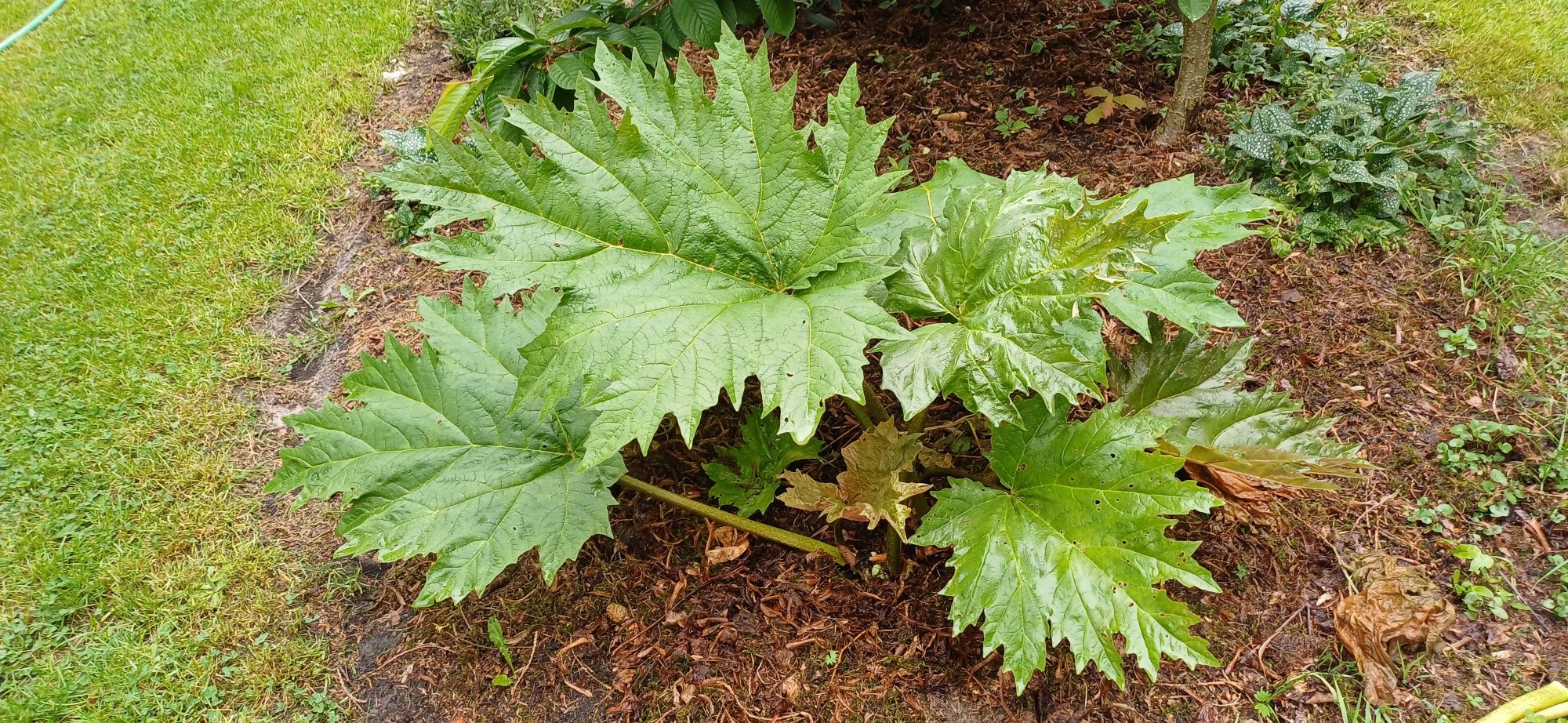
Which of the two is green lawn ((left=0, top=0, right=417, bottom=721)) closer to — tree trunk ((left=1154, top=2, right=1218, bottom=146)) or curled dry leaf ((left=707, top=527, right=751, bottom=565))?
curled dry leaf ((left=707, top=527, right=751, bottom=565))

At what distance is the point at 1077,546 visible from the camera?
183cm

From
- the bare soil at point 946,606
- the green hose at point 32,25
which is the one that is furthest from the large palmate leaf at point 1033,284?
the green hose at point 32,25

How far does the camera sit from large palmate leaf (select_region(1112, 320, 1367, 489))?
78.9 inches

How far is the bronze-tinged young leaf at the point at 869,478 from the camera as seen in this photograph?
2025 mm

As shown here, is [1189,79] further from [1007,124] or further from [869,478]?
[869,478]

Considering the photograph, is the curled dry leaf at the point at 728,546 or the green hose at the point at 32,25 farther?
the green hose at the point at 32,25

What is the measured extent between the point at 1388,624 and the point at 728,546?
1.65 meters

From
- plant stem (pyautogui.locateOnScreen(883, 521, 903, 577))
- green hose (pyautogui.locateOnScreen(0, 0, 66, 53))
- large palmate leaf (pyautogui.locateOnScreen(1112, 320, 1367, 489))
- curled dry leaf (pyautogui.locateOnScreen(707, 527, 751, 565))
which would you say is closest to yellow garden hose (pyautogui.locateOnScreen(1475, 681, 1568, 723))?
large palmate leaf (pyautogui.locateOnScreen(1112, 320, 1367, 489))

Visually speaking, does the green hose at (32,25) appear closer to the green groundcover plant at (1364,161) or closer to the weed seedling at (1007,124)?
the weed seedling at (1007,124)

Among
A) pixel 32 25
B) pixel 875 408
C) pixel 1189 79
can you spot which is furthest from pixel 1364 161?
pixel 32 25

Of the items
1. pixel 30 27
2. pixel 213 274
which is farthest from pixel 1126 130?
pixel 30 27

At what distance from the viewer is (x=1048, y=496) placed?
6.31ft

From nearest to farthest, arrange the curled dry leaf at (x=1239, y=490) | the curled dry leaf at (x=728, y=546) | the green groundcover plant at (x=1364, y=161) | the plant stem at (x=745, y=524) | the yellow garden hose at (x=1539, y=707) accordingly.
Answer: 1. the yellow garden hose at (x=1539, y=707)
2. the curled dry leaf at (x=1239, y=490)
3. the plant stem at (x=745, y=524)
4. the curled dry leaf at (x=728, y=546)
5. the green groundcover plant at (x=1364, y=161)

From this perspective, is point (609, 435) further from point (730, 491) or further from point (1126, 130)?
point (1126, 130)
